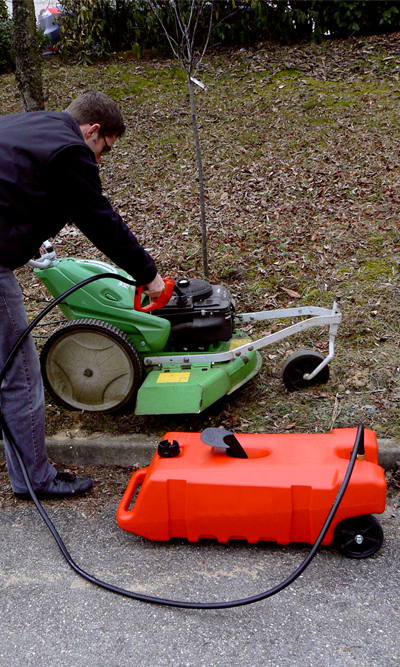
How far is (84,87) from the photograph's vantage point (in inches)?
362

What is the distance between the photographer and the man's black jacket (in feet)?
7.84

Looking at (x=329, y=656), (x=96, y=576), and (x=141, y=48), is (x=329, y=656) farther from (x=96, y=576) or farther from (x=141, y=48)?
(x=141, y=48)

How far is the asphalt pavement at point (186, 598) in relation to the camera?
2.00 m

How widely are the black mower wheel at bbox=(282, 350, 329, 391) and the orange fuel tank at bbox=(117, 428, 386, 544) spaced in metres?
1.03

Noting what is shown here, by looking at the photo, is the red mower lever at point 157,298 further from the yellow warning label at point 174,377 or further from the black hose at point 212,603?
the black hose at point 212,603

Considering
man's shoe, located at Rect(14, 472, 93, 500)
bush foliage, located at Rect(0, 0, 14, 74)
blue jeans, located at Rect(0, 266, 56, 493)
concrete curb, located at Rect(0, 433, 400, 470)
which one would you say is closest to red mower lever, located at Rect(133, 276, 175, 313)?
blue jeans, located at Rect(0, 266, 56, 493)

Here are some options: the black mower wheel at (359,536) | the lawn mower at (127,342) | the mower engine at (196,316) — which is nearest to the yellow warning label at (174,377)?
the lawn mower at (127,342)

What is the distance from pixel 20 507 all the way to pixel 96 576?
2.28ft

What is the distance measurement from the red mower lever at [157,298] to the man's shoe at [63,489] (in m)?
0.94

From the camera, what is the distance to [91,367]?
3305 mm

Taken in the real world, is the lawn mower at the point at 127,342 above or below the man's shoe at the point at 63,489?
above

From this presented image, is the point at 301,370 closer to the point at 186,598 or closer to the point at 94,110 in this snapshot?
the point at 186,598

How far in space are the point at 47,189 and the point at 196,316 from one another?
120 cm

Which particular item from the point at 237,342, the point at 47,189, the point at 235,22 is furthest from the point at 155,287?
the point at 235,22
